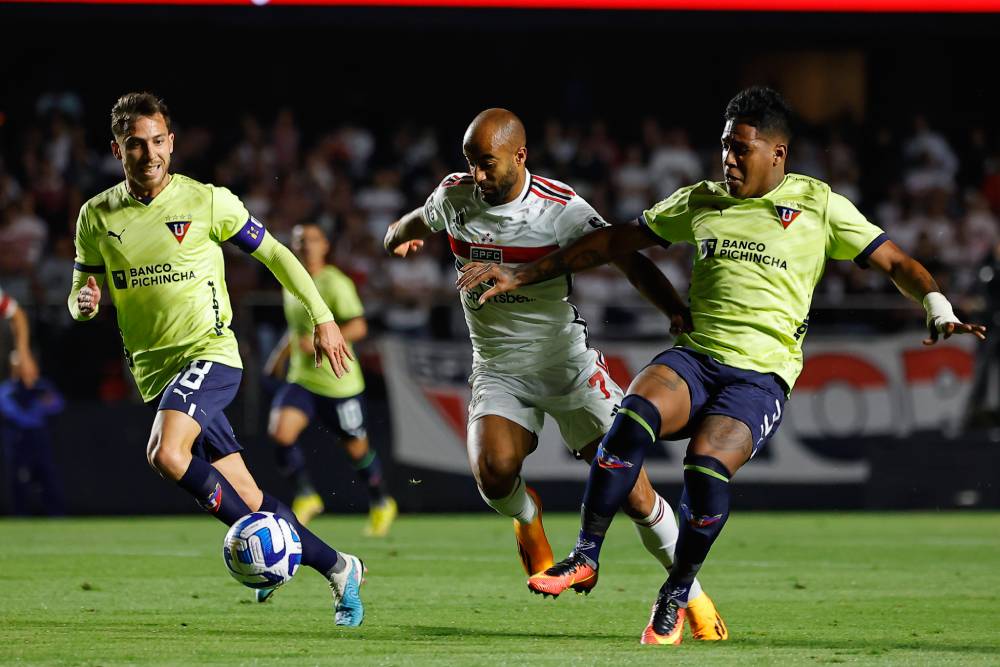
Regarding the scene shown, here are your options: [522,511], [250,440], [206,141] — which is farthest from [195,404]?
[206,141]

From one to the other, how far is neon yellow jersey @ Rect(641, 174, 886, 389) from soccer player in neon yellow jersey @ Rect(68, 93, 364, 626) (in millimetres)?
1626

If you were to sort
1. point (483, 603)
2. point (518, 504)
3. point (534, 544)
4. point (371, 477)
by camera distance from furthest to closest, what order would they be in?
point (371, 477) < point (483, 603) < point (534, 544) < point (518, 504)

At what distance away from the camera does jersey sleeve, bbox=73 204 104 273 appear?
6.92m

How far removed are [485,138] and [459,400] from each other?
24.9 ft

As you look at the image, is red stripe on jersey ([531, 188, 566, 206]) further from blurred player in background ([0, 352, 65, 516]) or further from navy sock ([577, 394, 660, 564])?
blurred player in background ([0, 352, 65, 516])

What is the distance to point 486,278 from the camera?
6.36m

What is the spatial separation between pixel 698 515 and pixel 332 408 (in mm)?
6231

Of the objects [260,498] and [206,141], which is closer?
[260,498]

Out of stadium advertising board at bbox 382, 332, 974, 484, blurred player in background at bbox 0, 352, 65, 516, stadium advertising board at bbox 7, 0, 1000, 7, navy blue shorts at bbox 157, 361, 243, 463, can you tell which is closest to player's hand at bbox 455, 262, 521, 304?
navy blue shorts at bbox 157, 361, 243, 463

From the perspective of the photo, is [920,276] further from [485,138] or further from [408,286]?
[408,286]

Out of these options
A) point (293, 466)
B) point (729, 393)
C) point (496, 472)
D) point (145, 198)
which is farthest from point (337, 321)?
point (729, 393)

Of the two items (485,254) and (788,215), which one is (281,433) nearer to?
(485,254)

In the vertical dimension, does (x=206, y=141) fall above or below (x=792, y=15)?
below

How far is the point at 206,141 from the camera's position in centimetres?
1789
